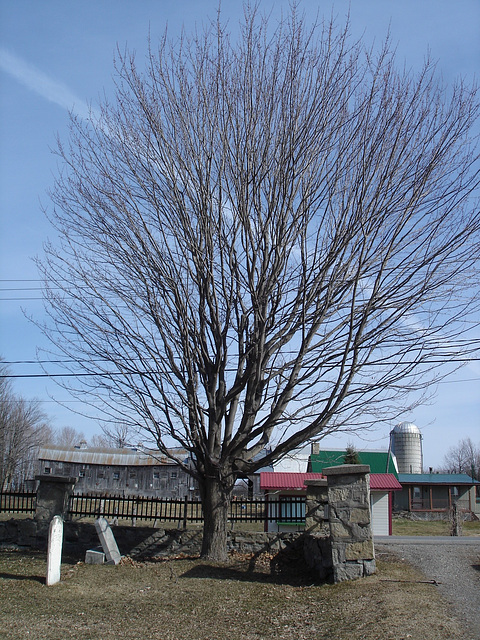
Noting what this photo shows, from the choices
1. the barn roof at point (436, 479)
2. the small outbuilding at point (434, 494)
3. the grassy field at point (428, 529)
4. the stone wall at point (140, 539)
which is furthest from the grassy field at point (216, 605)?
the barn roof at point (436, 479)

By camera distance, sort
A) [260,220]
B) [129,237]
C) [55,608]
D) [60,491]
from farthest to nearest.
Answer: [60,491] → [129,237] → [260,220] → [55,608]

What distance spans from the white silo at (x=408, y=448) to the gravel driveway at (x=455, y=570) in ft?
117

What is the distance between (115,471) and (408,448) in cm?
2336

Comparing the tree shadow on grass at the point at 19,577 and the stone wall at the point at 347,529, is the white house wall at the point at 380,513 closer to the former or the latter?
the stone wall at the point at 347,529

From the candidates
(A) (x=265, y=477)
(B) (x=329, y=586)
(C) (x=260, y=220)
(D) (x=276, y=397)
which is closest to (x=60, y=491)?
(D) (x=276, y=397)

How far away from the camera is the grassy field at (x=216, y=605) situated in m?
5.61

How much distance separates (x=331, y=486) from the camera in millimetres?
7969

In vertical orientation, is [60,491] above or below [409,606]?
above

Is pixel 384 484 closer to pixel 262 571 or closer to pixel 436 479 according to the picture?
pixel 262 571

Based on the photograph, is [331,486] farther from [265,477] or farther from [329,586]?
[265,477]

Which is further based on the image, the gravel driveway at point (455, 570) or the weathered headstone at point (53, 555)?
the weathered headstone at point (53, 555)

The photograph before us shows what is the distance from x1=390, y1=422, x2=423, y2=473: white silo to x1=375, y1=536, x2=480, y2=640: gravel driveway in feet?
117

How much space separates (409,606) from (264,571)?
3248mm

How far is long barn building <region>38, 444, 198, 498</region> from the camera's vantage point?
3668cm
